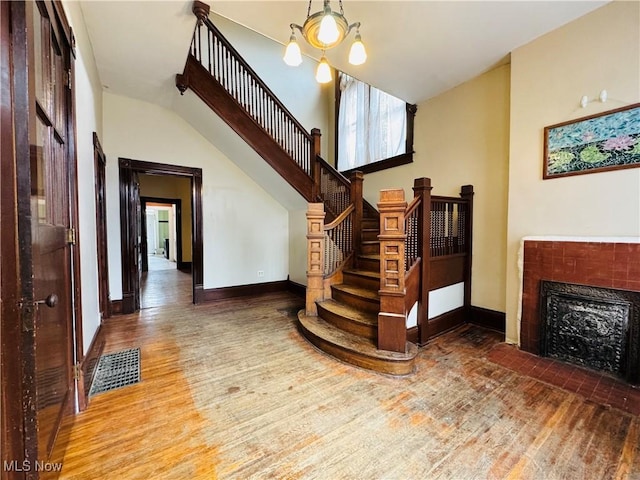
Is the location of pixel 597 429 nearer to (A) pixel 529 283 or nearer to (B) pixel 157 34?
(A) pixel 529 283

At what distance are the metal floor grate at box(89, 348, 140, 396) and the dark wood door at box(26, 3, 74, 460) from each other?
467 mm

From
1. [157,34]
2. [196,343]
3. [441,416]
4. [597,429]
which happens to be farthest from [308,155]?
[597,429]

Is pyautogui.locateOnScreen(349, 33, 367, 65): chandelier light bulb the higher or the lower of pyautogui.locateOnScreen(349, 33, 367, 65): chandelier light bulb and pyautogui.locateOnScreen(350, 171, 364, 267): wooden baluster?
the higher

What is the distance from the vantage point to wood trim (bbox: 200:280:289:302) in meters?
4.57

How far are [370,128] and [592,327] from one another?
4.09m

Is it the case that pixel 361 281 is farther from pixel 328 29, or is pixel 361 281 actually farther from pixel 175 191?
pixel 175 191

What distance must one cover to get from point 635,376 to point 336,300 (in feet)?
8.74

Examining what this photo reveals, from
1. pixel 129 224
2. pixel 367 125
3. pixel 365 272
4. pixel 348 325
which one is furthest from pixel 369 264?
pixel 129 224

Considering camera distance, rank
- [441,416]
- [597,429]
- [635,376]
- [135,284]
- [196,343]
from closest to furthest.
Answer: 1. [597,429]
2. [441,416]
3. [635,376]
4. [196,343]
5. [135,284]

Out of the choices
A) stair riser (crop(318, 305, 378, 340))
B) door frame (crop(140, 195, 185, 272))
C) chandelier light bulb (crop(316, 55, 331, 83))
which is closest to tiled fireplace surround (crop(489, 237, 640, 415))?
stair riser (crop(318, 305, 378, 340))

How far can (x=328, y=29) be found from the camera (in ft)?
5.69

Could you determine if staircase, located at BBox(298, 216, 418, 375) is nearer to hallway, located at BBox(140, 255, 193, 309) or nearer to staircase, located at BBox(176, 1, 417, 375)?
staircase, located at BBox(176, 1, 417, 375)

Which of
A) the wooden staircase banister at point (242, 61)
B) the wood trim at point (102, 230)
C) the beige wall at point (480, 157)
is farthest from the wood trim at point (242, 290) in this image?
the beige wall at point (480, 157)

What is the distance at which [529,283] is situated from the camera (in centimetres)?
272
